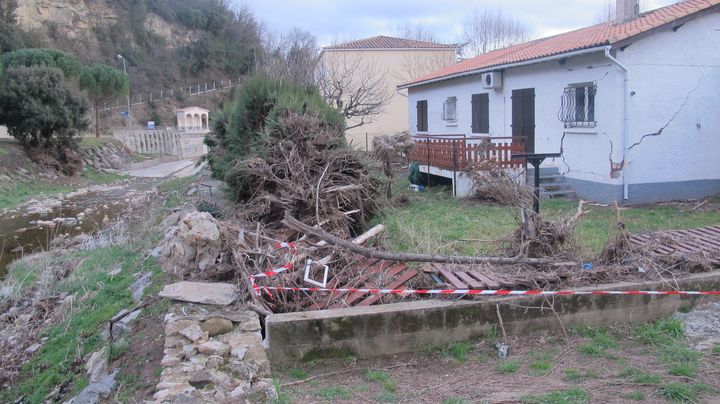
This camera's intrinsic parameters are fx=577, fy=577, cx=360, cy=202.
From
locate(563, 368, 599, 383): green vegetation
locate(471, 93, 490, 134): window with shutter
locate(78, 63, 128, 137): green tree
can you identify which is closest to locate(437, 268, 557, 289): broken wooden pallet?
locate(563, 368, 599, 383): green vegetation

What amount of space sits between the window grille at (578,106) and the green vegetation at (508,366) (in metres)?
9.43

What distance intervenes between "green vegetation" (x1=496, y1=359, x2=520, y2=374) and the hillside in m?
58.4

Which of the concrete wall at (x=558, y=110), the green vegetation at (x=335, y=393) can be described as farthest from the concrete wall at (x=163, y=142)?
the green vegetation at (x=335, y=393)

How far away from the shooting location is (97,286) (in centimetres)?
832

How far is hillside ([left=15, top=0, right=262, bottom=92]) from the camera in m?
57.5

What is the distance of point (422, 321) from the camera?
5008 millimetres

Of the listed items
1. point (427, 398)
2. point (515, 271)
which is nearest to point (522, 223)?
point (515, 271)

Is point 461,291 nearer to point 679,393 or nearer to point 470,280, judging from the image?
point 470,280

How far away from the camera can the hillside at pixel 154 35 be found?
2264 inches

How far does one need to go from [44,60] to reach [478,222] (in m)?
32.4

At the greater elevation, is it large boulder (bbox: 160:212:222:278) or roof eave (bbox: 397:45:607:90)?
roof eave (bbox: 397:45:607:90)

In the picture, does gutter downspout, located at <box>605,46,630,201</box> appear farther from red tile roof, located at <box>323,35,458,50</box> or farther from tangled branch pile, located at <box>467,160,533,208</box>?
red tile roof, located at <box>323,35,458,50</box>

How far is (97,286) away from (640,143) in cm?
1073

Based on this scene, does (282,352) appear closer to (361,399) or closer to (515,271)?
(361,399)
